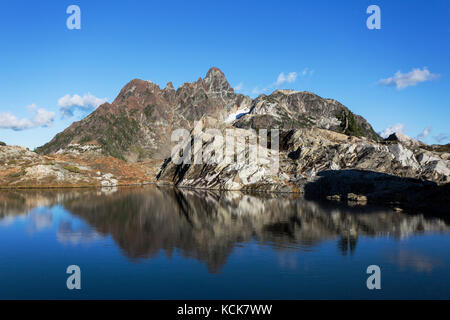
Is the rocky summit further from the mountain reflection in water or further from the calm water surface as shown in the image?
the calm water surface

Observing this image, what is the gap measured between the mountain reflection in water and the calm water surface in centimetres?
18

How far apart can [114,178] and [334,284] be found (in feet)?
500

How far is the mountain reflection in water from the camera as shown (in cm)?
4594

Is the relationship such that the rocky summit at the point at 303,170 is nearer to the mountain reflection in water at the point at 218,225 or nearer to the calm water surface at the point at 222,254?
the mountain reflection in water at the point at 218,225

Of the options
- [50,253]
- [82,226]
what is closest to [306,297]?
[50,253]

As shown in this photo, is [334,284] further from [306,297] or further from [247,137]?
[247,137]

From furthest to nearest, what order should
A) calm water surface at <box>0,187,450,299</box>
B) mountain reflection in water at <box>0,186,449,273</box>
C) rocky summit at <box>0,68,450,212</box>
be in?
rocky summit at <box>0,68,450,212</box>
mountain reflection in water at <box>0,186,449,273</box>
calm water surface at <box>0,187,450,299</box>

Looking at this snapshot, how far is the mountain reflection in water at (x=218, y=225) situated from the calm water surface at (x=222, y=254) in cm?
18

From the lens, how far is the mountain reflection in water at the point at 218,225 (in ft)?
151

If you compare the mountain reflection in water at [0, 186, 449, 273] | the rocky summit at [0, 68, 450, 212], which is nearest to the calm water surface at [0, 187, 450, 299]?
the mountain reflection in water at [0, 186, 449, 273]

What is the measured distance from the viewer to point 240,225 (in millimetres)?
61156

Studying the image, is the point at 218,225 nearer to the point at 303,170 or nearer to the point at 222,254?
the point at 222,254

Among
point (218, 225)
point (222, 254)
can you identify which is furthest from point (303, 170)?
point (222, 254)
